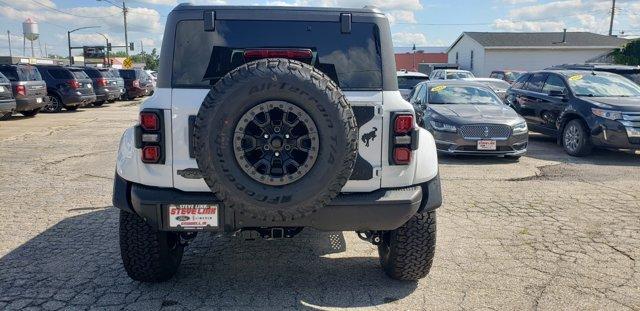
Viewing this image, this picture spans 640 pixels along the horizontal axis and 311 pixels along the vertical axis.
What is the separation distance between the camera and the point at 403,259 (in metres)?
3.54

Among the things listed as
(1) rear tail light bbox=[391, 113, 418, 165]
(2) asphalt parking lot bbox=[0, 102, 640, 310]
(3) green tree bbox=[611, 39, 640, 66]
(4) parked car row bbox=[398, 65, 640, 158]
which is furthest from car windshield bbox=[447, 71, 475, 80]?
(1) rear tail light bbox=[391, 113, 418, 165]

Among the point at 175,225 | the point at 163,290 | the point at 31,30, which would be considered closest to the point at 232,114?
the point at 175,225

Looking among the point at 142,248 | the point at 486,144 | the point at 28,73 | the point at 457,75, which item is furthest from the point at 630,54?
the point at 142,248

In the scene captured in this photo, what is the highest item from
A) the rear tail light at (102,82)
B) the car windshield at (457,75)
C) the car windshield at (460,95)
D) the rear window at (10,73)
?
the car windshield at (457,75)

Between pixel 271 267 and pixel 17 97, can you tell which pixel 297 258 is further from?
pixel 17 97

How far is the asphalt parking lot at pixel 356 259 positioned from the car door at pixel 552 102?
10.0ft

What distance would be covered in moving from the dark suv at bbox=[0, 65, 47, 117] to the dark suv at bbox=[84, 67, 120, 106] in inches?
188

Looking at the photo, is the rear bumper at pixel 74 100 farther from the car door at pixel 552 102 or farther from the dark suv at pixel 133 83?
the car door at pixel 552 102

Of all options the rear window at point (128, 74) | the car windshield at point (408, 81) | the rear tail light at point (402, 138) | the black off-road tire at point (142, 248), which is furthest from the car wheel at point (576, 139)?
the rear window at point (128, 74)

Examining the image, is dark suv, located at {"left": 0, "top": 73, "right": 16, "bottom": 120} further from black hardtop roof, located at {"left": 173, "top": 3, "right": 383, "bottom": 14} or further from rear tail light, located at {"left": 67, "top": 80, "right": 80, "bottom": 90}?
black hardtop roof, located at {"left": 173, "top": 3, "right": 383, "bottom": 14}

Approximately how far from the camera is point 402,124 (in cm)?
316

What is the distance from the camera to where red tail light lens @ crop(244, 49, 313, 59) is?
3.24 metres

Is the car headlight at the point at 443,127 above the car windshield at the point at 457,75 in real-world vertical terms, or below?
below

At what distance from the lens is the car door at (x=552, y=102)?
969cm
